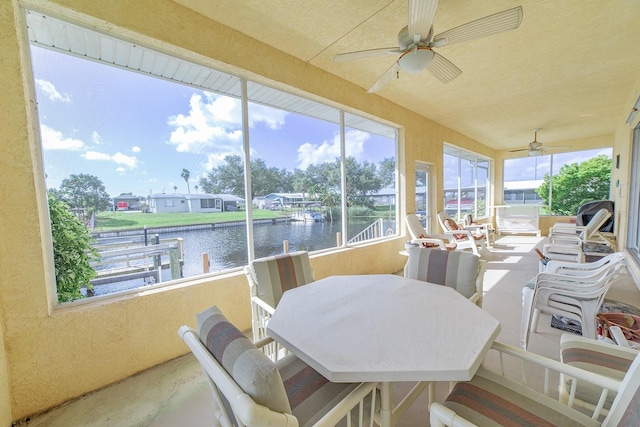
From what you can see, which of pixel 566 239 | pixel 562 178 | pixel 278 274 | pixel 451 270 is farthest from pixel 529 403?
pixel 562 178

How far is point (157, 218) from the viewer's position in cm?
205

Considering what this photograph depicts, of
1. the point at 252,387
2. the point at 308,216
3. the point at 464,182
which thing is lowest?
the point at 252,387

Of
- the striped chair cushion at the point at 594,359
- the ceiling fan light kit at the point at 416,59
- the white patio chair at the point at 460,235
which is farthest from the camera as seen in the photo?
the white patio chair at the point at 460,235

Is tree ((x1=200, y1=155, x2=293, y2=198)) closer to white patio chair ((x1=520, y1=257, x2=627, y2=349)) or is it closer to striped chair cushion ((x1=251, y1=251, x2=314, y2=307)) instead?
striped chair cushion ((x1=251, y1=251, x2=314, y2=307))

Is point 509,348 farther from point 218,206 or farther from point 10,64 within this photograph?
point 10,64

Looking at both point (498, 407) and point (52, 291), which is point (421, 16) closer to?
point (498, 407)

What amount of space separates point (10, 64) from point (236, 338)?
1997 millimetres

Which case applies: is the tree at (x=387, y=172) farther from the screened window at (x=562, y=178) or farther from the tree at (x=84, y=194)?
the screened window at (x=562, y=178)

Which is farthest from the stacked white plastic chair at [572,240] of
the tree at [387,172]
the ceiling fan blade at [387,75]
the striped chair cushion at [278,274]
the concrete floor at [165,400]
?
the striped chair cushion at [278,274]

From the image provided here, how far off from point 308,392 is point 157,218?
5.84 feet

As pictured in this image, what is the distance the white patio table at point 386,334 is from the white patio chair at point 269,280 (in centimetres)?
27

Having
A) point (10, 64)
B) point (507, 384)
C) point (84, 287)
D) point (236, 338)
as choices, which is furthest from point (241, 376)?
point (10, 64)

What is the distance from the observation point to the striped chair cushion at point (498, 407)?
0.84 meters

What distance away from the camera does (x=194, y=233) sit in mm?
2248
